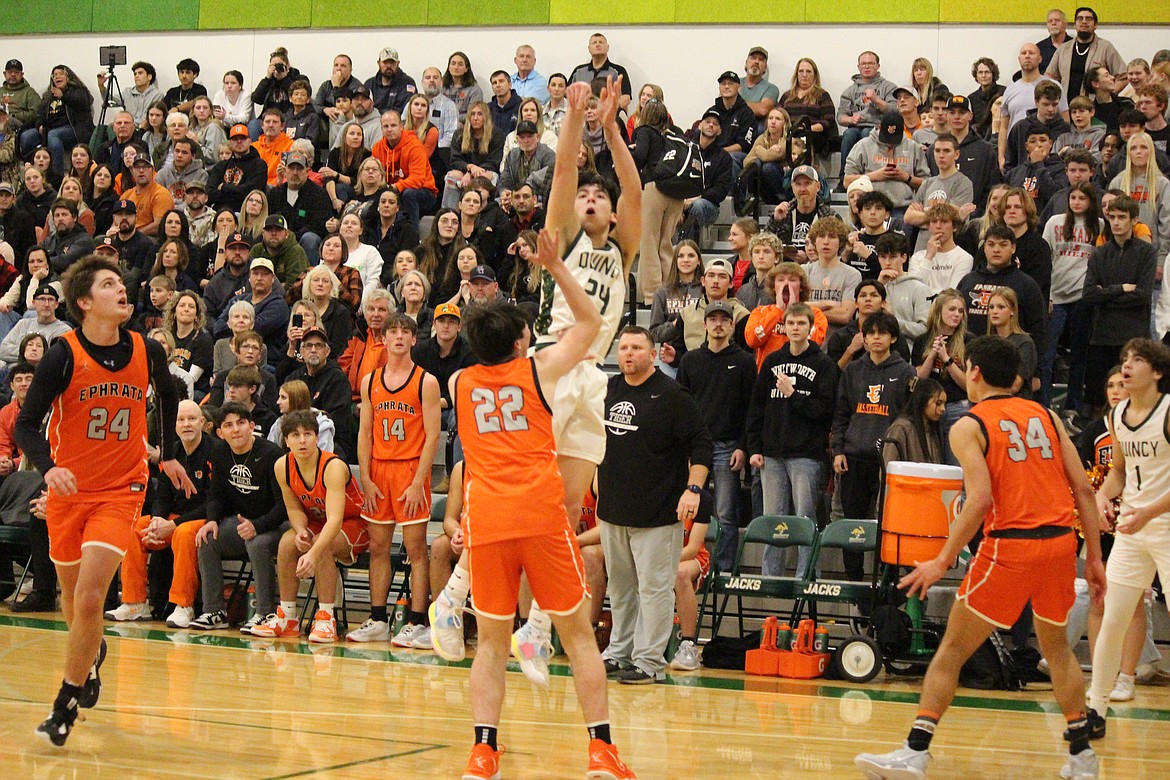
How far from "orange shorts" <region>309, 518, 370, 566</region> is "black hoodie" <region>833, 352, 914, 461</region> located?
374cm

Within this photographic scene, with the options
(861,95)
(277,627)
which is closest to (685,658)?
(277,627)

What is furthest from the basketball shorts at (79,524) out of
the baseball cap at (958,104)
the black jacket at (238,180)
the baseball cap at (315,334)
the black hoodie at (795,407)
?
the black jacket at (238,180)

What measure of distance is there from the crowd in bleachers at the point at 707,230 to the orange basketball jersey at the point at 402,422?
106cm

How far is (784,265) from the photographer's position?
11.0m

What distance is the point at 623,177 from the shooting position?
6.27m

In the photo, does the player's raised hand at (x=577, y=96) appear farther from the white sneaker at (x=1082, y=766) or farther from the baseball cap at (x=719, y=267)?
the baseball cap at (x=719, y=267)

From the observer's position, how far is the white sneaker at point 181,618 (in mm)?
10734

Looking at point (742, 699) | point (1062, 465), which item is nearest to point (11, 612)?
point (742, 699)

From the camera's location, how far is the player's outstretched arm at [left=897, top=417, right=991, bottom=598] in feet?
19.4

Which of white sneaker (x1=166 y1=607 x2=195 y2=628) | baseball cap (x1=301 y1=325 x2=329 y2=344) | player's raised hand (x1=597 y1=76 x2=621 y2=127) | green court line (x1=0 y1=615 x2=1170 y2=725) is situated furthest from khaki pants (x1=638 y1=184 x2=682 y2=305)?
player's raised hand (x1=597 y1=76 x2=621 y2=127)

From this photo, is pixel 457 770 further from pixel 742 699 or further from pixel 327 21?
pixel 327 21

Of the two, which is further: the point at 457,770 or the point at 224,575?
the point at 224,575

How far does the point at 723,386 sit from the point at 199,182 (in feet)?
28.9

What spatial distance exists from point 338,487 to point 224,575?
201cm
